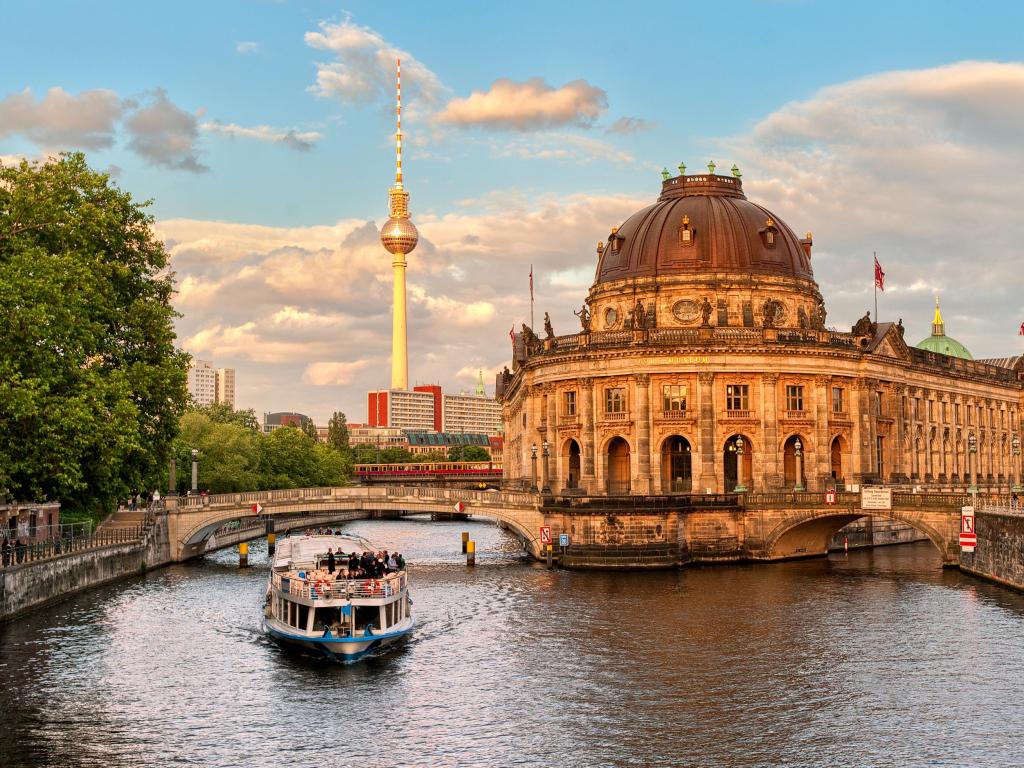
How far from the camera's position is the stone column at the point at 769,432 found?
99.8 metres

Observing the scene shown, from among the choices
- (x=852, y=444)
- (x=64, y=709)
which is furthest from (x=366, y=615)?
(x=852, y=444)

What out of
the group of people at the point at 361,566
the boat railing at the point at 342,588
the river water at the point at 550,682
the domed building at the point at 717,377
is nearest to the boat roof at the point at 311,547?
the group of people at the point at 361,566

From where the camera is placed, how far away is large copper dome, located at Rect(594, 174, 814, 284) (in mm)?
111250

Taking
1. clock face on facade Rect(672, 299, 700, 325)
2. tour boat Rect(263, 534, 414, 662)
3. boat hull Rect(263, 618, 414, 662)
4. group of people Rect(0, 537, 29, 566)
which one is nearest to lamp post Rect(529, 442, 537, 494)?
clock face on facade Rect(672, 299, 700, 325)

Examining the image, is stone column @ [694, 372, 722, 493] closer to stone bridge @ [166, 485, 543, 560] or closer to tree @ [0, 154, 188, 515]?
stone bridge @ [166, 485, 543, 560]

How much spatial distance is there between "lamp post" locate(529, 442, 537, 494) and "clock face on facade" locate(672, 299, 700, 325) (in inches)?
669

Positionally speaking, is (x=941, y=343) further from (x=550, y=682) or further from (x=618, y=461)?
(x=550, y=682)

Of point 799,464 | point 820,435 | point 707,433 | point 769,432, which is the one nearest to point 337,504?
point 707,433

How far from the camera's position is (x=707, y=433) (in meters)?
99.3

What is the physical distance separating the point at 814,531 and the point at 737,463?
901 centimetres

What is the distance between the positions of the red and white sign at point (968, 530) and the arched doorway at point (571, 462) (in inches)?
1446

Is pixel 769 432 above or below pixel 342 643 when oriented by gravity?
above

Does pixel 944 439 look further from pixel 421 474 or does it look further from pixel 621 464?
pixel 421 474

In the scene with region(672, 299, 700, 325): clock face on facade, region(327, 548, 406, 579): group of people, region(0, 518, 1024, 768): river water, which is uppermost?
region(672, 299, 700, 325): clock face on facade
